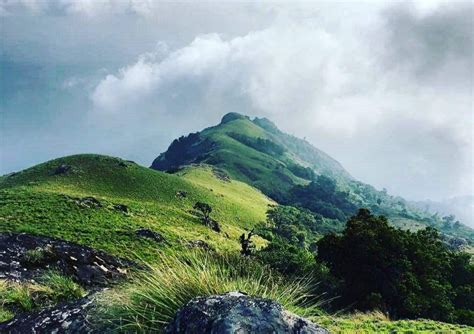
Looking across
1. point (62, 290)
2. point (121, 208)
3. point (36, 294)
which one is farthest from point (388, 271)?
point (121, 208)

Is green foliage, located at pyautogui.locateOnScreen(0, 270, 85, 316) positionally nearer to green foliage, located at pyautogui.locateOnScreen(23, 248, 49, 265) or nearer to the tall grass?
the tall grass

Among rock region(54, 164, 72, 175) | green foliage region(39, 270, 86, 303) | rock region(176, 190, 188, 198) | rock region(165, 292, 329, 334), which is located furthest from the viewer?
rock region(176, 190, 188, 198)

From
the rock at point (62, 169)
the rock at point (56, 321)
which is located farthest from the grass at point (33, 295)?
the rock at point (62, 169)

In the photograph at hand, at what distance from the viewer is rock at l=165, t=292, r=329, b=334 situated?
5.21 meters

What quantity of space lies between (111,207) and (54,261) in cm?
5468

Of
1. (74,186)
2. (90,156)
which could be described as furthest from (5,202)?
(90,156)

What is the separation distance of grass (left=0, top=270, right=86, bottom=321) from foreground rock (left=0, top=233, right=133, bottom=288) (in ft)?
5.05

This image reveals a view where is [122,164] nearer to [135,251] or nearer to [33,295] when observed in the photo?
[135,251]

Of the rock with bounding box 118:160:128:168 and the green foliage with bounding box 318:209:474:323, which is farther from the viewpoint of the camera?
the rock with bounding box 118:160:128:168

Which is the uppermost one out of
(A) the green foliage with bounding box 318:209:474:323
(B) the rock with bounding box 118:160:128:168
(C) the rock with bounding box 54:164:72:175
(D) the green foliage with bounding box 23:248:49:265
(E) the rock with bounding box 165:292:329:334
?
(B) the rock with bounding box 118:160:128:168

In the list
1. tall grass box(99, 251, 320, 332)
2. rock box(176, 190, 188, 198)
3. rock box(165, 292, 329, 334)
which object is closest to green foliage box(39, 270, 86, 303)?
tall grass box(99, 251, 320, 332)

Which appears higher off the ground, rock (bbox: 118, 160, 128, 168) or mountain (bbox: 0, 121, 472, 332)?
rock (bbox: 118, 160, 128, 168)

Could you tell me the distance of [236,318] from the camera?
5254 millimetres

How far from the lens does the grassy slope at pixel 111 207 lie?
48531 millimetres
